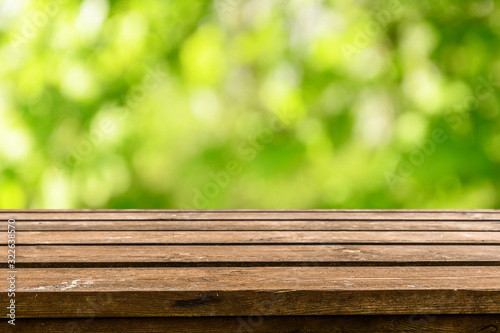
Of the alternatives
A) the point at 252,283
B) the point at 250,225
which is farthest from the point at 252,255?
the point at 250,225

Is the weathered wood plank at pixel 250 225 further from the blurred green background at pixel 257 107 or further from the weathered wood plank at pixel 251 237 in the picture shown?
the blurred green background at pixel 257 107

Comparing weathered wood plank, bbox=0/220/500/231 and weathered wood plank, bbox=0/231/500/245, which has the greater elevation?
weathered wood plank, bbox=0/220/500/231

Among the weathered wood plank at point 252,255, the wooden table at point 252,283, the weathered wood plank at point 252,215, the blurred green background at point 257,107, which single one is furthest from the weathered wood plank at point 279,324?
the blurred green background at point 257,107

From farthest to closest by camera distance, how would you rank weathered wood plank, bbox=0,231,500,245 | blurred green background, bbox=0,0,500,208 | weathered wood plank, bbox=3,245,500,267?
blurred green background, bbox=0,0,500,208, weathered wood plank, bbox=0,231,500,245, weathered wood plank, bbox=3,245,500,267

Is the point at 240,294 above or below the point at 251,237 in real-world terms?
below

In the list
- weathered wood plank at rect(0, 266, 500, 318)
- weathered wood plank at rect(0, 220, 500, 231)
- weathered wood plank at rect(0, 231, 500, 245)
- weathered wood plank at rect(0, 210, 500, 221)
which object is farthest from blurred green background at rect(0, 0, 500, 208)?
weathered wood plank at rect(0, 266, 500, 318)

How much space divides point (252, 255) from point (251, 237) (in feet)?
0.70

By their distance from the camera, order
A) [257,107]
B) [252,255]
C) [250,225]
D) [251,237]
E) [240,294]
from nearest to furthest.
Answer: [240,294]
[252,255]
[251,237]
[250,225]
[257,107]

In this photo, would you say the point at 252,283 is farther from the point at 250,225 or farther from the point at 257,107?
the point at 257,107

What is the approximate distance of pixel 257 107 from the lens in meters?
3.66

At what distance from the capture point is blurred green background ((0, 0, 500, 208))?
3482 mm

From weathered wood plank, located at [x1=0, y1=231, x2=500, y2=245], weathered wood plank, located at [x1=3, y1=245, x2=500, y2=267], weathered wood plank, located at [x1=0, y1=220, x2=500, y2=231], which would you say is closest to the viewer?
weathered wood plank, located at [x1=3, y1=245, x2=500, y2=267]

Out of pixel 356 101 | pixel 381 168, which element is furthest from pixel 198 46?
pixel 381 168

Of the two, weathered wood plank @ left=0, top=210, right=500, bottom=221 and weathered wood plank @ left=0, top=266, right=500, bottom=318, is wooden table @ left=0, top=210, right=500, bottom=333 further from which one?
weathered wood plank @ left=0, top=210, right=500, bottom=221
